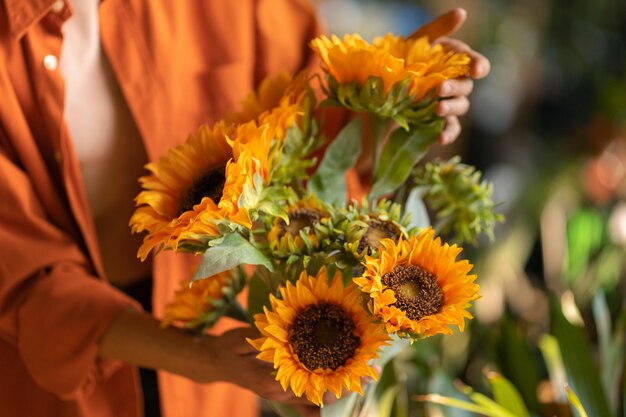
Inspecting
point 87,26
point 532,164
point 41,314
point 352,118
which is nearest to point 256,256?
point 352,118

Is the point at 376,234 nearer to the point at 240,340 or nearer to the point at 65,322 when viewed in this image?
the point at 240,340

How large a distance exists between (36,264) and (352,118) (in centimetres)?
37

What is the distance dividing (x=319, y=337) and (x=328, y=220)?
9 centimetres

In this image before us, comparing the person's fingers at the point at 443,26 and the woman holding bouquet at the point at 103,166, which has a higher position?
the person's fingers at the point at 443,26

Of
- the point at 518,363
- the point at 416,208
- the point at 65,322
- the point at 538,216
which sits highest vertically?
the point at 416,208

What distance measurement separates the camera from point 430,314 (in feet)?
1.55

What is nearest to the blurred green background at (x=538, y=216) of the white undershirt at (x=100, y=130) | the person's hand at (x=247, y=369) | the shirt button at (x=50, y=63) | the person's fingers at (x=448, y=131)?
the person's hand at (x=247, y=369)

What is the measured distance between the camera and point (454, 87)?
22.4 inches

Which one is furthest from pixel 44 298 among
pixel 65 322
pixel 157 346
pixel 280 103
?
pixel 280 103

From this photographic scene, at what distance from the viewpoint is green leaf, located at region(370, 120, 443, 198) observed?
23.9 inches

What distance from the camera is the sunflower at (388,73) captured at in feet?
1.75

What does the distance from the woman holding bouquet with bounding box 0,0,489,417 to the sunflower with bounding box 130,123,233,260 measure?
146mm

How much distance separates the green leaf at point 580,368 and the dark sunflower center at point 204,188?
0.44m

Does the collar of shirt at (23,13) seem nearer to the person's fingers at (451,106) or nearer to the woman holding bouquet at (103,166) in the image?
the woman holding bouquet at (103,166)
